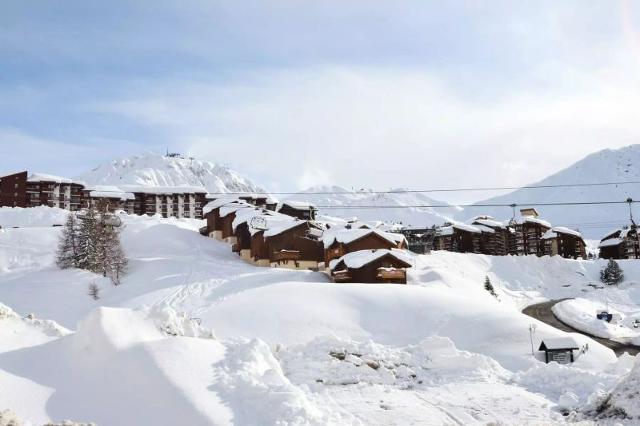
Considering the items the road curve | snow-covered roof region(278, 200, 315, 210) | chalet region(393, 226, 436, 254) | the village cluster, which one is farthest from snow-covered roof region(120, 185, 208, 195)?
the road curve

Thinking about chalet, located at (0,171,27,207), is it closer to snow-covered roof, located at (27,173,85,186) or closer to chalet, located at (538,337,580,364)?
snow-covered roof, located at (27,173,85,186)

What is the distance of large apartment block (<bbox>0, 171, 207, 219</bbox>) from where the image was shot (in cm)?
8219

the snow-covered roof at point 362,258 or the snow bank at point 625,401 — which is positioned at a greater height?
the snow-covered roof at point 362,258

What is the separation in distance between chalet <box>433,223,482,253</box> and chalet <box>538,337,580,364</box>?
64112mm

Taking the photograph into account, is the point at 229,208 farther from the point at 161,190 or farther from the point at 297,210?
the point at 161,190

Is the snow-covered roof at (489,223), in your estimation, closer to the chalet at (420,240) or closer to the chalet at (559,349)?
the chalet at (420,240)

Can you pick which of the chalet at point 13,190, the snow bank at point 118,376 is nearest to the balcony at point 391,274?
the snow bank at point 118,376

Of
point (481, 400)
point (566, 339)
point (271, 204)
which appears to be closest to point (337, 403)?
point (481, 400)

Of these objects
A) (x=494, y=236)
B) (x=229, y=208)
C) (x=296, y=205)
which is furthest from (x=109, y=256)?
(x=494, y=236)

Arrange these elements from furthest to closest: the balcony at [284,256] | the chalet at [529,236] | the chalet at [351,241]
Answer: the chalet at [529,236] < the balcony at [284,256] < the chalet at [351,241]

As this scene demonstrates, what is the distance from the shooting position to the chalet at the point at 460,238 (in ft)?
294

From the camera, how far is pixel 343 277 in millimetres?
47406

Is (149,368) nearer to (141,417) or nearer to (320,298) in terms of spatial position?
(141,417)

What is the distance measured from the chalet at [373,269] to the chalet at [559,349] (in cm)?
2163
